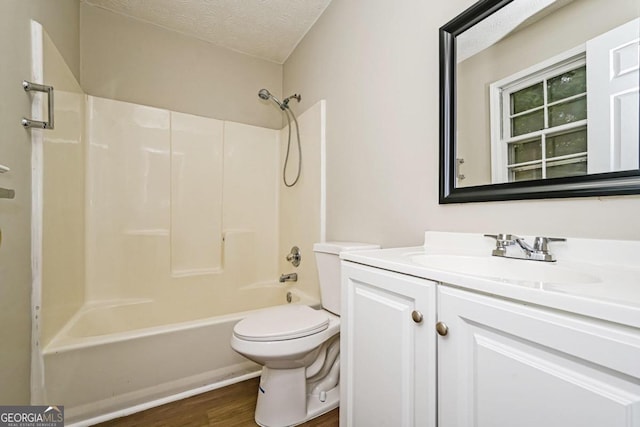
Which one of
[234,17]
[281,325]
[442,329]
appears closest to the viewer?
[442,329]

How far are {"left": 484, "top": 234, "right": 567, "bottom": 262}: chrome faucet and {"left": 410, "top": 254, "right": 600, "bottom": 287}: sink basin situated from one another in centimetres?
2

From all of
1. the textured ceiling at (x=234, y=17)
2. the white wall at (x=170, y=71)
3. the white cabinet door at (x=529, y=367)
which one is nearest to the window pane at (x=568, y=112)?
the white cabinet door at (x=529, y=367)

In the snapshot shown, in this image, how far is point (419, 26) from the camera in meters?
1.21

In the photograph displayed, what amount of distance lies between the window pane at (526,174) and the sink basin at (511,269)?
267mm

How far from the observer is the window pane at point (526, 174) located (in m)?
0.85

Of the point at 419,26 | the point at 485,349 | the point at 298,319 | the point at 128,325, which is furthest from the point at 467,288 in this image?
the point at 128,325

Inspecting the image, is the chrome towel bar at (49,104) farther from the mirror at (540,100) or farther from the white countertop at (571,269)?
the mirror at (540,100)

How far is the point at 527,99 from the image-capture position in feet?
2.95

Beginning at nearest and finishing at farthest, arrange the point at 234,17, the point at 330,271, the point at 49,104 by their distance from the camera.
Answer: the point at 49,104 < the point at 330,271 < the point at 234,17

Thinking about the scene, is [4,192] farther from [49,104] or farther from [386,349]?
[386,349]

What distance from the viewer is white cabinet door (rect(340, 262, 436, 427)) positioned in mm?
679

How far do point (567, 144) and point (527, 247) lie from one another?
0.31m

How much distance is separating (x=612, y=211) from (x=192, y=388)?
6.40 feet

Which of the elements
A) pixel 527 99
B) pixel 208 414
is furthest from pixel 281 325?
pixel 527 99
